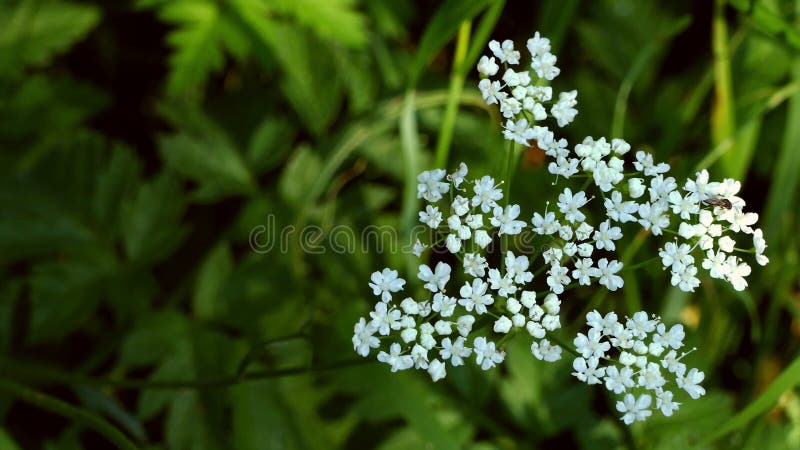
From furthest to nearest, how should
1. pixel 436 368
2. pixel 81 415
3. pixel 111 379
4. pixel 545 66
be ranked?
pixel 111 379 → pixel 81 415 → pixel 545 66 → pixel 436 368

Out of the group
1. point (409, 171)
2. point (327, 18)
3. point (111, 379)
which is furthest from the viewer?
point (327, 18)

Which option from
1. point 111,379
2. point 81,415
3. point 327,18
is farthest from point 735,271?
point 111,379

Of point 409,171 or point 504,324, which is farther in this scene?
point 409,171

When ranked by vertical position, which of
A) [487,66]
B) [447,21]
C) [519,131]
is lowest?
[519,131]

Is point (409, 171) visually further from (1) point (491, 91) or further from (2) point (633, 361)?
(2) point (633, 361)

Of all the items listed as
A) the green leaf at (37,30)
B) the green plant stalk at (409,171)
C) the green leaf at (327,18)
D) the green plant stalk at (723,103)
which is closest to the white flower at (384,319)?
the green plant stalk at (409,171)

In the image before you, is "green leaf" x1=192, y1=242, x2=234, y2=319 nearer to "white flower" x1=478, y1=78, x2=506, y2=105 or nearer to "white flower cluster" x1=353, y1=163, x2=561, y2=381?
"white flower cluster" x1=353, y1=163, x2=561, y2=381

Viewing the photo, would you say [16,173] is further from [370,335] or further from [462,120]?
[370,335]
